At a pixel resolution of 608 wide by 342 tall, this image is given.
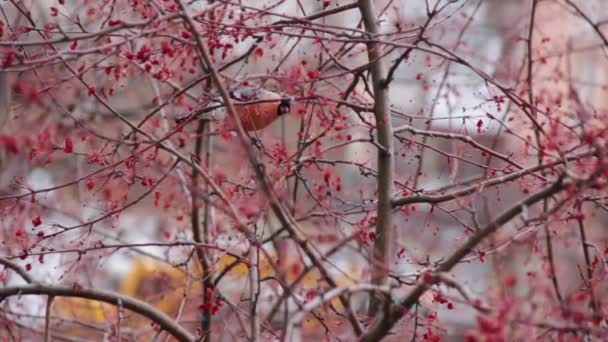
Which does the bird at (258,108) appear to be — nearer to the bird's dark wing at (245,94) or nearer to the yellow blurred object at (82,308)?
the bird's dark wing at (245,94)

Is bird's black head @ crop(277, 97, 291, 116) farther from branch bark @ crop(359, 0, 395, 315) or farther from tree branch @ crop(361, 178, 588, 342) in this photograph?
tree branch @ crop(361, 178, 588, 342)

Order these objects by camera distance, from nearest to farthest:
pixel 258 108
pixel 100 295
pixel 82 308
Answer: pixel 100 295, pixel 258 108, pixel 82 308

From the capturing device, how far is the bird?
3192 mm

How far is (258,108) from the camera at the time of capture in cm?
332

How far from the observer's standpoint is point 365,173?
138 inches

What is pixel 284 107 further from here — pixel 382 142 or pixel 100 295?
pixel 100 295

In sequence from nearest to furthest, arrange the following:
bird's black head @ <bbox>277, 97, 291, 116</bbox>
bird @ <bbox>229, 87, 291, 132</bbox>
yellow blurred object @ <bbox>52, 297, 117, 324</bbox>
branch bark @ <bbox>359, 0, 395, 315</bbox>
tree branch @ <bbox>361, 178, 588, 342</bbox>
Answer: tree branch @ <bbox>361, 178, 588, 342</bbox> → branch bark @ <bbox>359, 0, 395, 315</bbox> → bird @ <bbox>229, 87, 291, 132</bbox> → bird's black head @ <bbox>277, 97, 291, 116</bbox> → yellow blurred object @ <bbox>52, 297, 117, 324</bbox>

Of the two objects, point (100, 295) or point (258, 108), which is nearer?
point (100, 295)

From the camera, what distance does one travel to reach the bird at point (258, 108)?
3192mm

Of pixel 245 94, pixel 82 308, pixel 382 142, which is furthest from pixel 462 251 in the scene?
pixel 82 308

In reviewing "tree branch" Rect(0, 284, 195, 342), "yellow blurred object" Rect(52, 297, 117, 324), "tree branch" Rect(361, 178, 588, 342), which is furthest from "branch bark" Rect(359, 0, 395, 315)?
"yellow blurred object" Rect(52, 297, 117, 324)

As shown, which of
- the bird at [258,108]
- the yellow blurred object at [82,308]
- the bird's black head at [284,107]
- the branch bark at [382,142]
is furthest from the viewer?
the yellow blurred object at [82,308]

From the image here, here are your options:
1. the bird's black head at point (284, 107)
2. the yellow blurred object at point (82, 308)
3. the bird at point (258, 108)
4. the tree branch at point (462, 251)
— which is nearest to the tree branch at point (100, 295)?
the bird at point (258, 108)

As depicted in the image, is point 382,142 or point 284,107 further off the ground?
point 284,107
